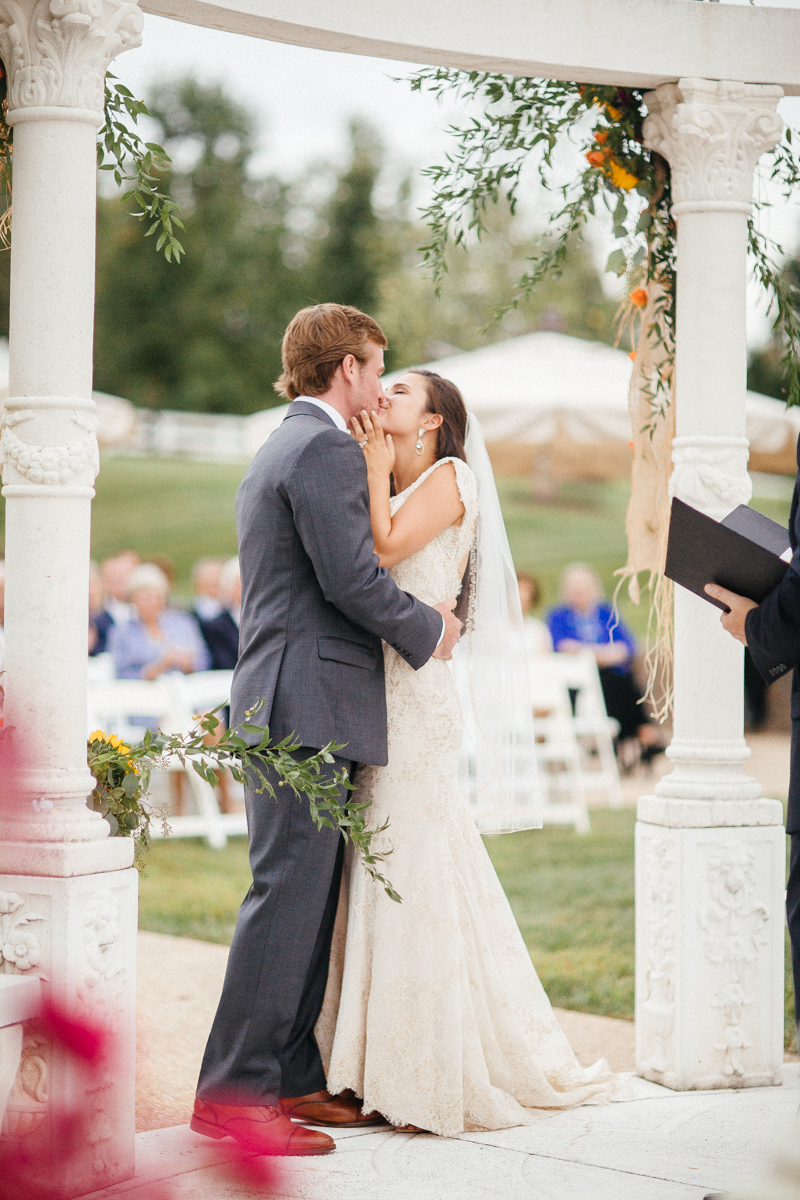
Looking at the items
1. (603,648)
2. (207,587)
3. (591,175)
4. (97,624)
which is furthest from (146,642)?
(591,175)

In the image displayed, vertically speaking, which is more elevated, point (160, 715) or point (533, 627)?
point (533, 627)

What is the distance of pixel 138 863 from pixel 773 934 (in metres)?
1.94

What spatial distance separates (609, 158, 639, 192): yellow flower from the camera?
419 cm

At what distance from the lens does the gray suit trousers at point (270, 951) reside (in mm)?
3176

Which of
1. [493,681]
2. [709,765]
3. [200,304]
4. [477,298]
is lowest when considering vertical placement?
[709,765]

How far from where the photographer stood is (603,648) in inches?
415

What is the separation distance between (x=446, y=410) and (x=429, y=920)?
55.8 inches

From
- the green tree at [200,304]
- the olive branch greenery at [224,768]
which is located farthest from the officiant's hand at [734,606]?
the green tree at [200,304]

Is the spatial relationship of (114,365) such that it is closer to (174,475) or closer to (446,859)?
(174,475)

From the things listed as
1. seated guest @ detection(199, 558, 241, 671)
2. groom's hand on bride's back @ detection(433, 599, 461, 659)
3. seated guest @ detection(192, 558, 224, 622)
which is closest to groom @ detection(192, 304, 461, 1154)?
groom's hand on bride's back @ detection(433, 599, 461, 659)

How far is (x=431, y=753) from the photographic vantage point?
11.5ft

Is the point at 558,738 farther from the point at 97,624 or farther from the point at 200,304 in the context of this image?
the point at 200,304

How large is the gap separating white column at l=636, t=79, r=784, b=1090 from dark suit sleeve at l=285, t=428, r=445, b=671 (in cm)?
118

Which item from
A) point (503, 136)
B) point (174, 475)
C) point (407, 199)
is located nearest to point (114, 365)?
point (174, 475)
